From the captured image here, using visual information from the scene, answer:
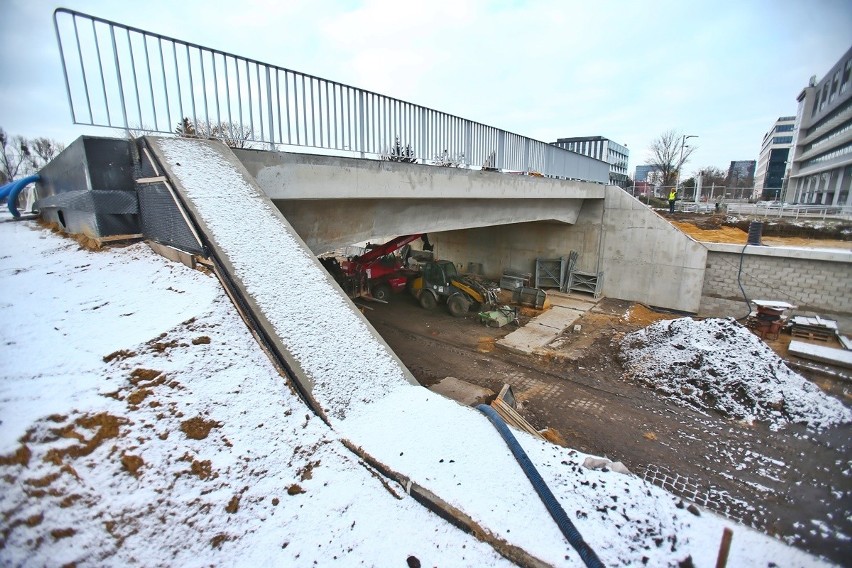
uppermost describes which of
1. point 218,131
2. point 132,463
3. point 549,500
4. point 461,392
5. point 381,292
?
point 218,131

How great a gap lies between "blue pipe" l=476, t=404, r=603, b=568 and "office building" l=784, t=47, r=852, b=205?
45.1m

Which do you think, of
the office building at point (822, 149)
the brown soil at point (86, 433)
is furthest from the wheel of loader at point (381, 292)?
the office building at point (822, 149)

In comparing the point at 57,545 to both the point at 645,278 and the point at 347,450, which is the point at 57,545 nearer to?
the point at 347,450

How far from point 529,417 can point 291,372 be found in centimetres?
647

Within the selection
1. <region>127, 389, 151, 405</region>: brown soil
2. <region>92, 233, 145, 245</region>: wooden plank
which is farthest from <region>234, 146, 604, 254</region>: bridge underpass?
<region>127, 389, 151, 405</region>: brown soil

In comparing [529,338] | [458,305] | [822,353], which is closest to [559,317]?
[529,338]

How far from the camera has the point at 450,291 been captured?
15141 millimetres

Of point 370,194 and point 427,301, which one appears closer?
point 370,194

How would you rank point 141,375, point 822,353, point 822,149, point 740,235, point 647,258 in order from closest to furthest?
1. point 141,375
2. point 822,353
3. point 647,258
4. point 740,235
5. point 822,149

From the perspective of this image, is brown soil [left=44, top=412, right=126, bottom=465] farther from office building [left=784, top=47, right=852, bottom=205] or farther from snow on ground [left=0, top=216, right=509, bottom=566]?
office building [left=784, top=47, right=852, bottom=205]

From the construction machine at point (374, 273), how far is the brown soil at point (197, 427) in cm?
1254

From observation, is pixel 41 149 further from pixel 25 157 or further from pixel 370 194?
pixel 370 194

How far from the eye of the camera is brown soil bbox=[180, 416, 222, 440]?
240cm

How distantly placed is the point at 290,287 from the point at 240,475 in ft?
5.93
